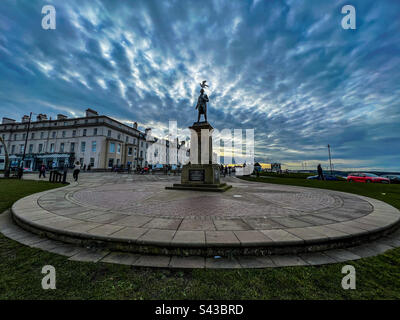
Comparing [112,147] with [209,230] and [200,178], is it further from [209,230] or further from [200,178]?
[209,230]

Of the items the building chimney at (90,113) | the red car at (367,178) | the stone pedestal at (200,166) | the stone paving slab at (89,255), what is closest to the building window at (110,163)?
the building chimney at (90,113)

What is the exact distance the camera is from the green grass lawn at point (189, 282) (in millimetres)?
1871

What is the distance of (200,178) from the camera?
1045 cm

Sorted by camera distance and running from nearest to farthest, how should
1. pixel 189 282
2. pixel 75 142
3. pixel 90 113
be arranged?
pixel 189 282, pixel 75 142, pixel 90 113

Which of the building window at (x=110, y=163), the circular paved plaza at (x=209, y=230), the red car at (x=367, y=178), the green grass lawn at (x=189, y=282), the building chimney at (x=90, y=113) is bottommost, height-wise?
the green grass lawn at (x=189, y=282)

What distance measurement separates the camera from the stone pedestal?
10234mm

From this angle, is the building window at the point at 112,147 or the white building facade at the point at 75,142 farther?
the building window at the point at 112,147

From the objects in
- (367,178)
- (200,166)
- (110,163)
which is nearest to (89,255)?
(200,166)

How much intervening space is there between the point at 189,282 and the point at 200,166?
27.9 feet

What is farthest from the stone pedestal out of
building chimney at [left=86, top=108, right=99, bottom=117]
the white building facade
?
building chimney at [left=86, top=108, right=99, bottom=117]

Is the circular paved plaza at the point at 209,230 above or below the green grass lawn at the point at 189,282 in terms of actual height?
above

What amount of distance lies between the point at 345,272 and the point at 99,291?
3.55m

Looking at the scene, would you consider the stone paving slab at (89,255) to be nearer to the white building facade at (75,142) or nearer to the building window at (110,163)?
the white building facade at (75,142)
